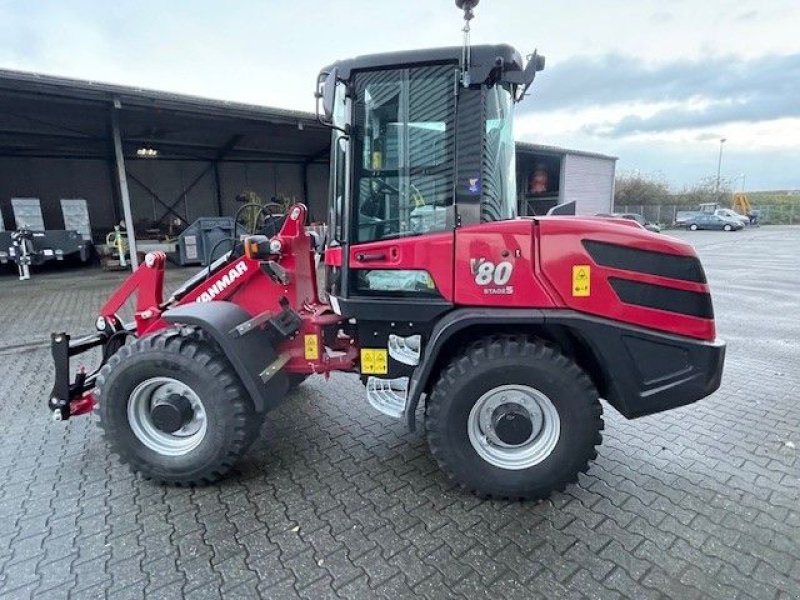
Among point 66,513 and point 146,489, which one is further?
point 146,489

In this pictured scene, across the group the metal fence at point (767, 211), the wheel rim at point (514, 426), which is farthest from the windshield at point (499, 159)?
the metal fence at point (767, 211)

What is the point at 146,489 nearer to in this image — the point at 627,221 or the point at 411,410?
the point at 411,410

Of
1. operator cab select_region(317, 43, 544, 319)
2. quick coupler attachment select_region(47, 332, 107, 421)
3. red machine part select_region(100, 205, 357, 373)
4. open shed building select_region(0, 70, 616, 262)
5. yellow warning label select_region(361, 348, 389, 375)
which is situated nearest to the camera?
operator cab select_region(317, 43, 544, 319)

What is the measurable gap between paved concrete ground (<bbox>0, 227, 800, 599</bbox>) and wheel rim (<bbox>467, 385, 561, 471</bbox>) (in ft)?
0.91

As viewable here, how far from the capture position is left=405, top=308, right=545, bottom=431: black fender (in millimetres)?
2678

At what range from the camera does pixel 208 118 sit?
13.0 meters

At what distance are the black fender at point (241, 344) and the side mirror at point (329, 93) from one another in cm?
141

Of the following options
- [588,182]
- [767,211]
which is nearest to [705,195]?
[767,211]

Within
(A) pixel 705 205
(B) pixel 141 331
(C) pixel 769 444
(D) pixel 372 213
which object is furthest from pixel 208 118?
(A) pixel 705 205

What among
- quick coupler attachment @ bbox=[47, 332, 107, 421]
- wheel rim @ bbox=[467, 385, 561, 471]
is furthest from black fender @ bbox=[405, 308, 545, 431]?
quick coupler attachment @ bbox=[47, 332, 107, 421]

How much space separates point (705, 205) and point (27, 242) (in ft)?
137

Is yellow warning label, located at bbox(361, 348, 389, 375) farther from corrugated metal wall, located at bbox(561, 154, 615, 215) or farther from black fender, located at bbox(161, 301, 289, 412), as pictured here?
corrugated metal wall, located at bbox(561, 154, 615, 215)

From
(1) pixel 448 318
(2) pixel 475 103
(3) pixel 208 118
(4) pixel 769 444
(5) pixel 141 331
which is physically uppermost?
(3) pixel 208 118

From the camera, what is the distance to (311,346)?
330 centimetres
